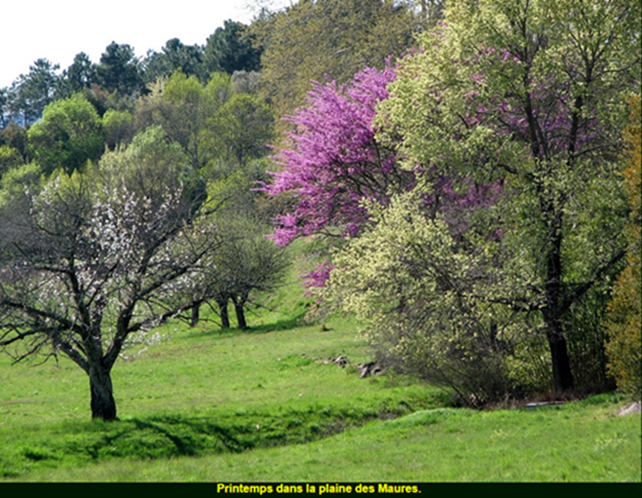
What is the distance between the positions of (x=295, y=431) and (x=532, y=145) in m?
11.9

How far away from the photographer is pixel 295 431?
26328 millimetres

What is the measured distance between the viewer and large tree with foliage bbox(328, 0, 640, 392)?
76.8 ft

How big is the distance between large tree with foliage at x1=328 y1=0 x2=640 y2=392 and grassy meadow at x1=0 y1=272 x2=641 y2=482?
343cm

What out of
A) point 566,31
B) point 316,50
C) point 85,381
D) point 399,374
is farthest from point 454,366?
point 316,50

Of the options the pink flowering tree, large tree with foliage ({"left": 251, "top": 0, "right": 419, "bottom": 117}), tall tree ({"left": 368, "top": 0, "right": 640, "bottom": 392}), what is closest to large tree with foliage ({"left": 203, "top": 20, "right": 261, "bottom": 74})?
large tree with foliage ({"left": 251, "top": 0, "right": 419, "bottom": 117})

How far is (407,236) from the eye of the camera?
963 inches

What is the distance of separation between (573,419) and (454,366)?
21.7 feet

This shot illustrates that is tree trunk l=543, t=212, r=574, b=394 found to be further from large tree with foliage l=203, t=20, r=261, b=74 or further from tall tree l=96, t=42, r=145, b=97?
tall tree l=96, t=42, r=145, b=97

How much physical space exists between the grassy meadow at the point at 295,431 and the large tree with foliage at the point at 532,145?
343cm

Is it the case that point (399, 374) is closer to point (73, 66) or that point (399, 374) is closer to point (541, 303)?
point (541, 303)

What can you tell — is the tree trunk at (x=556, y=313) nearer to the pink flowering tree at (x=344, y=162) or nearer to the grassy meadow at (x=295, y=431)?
the grassy meadow at (x=295, y=431)

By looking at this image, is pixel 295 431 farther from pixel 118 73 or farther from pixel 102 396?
pixel 118 73

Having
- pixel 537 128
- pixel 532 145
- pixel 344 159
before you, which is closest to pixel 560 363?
pixel 532 145

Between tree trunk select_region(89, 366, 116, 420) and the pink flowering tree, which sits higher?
the pink flowering tree
